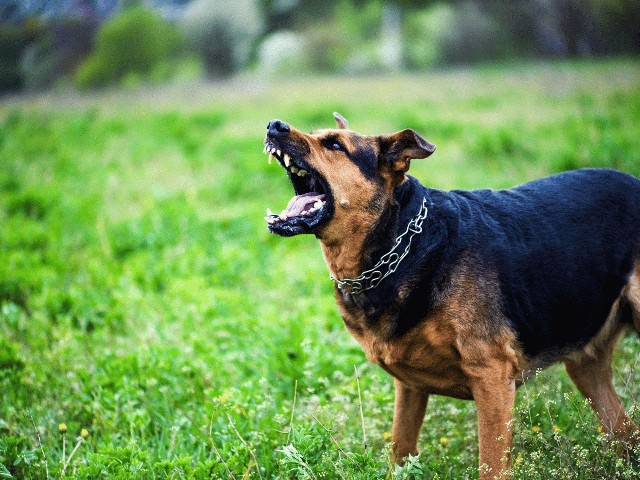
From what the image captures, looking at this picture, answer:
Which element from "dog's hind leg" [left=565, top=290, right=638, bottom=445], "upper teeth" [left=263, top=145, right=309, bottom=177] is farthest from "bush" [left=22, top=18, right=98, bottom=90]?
"dog's hind leg" [left=565, top=290, right=638, bottom=445]

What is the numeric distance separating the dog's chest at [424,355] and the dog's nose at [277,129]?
1153mm

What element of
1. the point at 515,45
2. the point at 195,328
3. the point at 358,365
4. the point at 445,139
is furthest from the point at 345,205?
the point at 515,45

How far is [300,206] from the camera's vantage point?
3.96 meters

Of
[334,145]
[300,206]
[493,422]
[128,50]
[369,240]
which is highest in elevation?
[334,145]

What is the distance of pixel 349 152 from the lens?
3.93 m

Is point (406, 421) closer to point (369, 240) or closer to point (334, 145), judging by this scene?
point (369, 240)

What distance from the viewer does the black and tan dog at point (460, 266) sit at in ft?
11.9

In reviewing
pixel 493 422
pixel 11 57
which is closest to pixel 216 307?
pixel 493 422

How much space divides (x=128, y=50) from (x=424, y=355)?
17569 millimetres

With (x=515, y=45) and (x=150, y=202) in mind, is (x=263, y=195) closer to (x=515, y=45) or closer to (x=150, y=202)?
(x=150, y=202)

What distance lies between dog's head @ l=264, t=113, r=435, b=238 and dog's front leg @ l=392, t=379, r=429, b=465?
1.11 meters

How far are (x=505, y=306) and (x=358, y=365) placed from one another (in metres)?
1.77

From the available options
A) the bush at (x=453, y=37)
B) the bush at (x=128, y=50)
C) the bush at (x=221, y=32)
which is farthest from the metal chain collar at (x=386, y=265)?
the bush at (x=453, y=37)

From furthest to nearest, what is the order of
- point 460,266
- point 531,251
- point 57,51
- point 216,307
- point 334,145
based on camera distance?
point 57,51
point 216,307
point 334,145
point 531,251
point 460,266
